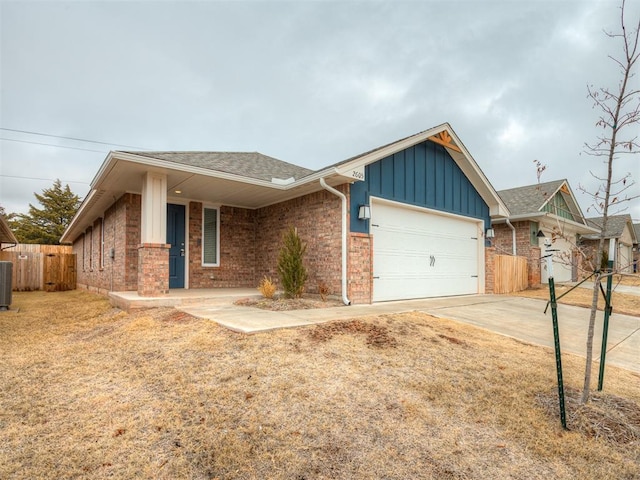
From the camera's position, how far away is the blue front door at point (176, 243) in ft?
29.6

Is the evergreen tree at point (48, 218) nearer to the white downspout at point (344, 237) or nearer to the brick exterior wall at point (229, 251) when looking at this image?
the brick exterior wall at point (229, 251)

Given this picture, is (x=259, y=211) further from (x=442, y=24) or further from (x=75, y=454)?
(x=75, y=454)

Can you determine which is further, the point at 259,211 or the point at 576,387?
the point at 259,211

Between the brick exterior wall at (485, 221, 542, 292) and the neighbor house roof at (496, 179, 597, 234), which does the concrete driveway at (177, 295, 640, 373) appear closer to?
the brick exterior wall at (485, 221, 542, 292)

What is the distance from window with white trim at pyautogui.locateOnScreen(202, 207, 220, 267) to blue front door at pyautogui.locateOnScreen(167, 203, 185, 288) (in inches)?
23.0

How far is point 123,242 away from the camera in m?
8.43

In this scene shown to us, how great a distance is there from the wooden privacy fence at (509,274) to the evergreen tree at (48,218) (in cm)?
3053

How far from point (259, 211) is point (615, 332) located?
28.2 feet

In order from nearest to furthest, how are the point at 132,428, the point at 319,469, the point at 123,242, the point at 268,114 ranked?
the point at 319,469, the point at 132,428, the point at 123,242, the point at 268,114

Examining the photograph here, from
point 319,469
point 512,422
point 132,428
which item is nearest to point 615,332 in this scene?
point 512,422

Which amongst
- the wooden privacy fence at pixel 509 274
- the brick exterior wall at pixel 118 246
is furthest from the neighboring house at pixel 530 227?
the brick exterior wall at pixel 118 246

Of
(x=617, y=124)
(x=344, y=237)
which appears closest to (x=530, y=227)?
(x=344, y=237)

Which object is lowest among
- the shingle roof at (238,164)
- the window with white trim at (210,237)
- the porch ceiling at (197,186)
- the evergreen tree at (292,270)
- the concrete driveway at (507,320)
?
the concrete driveway at (507,320)

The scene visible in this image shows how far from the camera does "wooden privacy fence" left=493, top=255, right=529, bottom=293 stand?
1157cm
